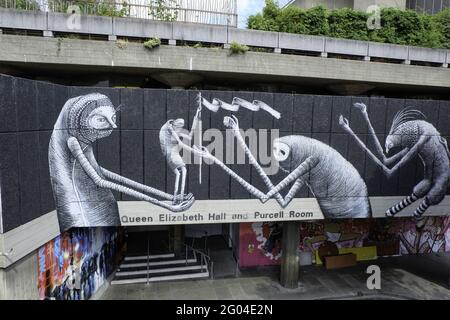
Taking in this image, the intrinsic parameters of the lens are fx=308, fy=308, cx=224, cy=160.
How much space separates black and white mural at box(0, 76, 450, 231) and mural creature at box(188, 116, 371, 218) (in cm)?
5

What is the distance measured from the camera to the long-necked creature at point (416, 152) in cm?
1426

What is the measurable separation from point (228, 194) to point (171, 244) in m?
6.97

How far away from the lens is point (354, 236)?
19.5m

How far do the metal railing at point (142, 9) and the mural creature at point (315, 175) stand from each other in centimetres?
Result: 540

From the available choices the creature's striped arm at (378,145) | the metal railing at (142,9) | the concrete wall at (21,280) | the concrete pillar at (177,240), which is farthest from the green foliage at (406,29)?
the concrete wall at (21,280)

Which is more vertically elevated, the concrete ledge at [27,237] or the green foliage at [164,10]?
the green foliage at [164,10]

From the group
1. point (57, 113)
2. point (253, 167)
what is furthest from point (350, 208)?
point (57, 113)

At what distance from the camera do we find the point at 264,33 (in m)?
14.1

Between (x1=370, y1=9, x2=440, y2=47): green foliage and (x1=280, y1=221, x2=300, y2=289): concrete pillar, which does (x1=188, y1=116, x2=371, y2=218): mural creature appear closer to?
(x1=280, y1=221, x2=300, y2=289): concrete pillar

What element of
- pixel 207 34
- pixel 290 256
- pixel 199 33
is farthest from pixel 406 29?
pixel 290 256

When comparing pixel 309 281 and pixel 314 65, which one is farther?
pixel 309 281

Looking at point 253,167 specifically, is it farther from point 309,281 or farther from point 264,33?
point 309,281

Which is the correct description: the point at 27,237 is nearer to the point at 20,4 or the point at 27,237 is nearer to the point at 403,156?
the point at 20,4

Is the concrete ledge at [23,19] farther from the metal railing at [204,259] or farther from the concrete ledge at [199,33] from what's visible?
the metal railing at [204,259]
